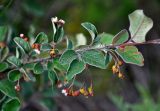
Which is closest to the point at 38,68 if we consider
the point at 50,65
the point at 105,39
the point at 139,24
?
the point at 50,65

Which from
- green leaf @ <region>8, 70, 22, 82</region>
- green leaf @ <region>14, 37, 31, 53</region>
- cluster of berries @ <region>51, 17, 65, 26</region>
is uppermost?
cluster of berries @ <region>51, 17, 65, 26</region>

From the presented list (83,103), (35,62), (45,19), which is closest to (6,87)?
(35,62)

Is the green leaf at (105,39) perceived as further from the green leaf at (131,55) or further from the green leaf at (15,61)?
the green leaf at (15,61)

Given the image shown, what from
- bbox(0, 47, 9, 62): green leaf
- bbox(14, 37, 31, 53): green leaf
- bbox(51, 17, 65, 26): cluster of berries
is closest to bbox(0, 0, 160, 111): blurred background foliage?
bbox(0, 47, 9, 62): green leaf

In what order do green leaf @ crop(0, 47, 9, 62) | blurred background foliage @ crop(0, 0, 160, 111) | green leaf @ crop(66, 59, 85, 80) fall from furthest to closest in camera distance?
blurred background foliage @ crop(0, 0, 160, 111) → green leaf @ crop(0, 47, 9, 62) → green leaf @ crop(66, 59, 85, 80)

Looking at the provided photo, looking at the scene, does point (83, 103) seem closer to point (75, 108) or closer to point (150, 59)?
point (75, 108)

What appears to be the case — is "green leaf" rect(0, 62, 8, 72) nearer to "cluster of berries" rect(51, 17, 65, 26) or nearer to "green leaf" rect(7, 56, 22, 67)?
"green leaf" rect(7, 56, 22, 67)

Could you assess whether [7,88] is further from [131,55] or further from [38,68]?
[131,55]
